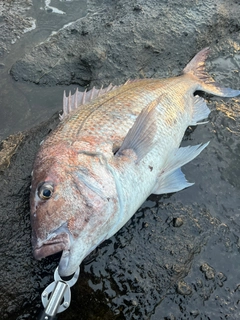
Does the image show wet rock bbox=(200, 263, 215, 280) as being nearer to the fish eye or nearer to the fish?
the fish

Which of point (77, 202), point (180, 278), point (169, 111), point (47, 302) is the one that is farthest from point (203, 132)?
point (47, 302)

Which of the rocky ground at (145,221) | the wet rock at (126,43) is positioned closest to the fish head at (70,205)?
the rocky ground at (145,221)

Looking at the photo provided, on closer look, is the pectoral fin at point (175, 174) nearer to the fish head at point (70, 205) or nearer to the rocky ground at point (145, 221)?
the rocky ground at point (145, 221)

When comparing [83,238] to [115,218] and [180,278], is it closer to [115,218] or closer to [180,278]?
[115,218]

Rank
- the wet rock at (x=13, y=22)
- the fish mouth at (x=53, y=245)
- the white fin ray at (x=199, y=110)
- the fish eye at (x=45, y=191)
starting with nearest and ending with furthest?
1. the fish mouth at (x=53, y=245)
2. the fish eye at (x=45, y=191)
3. the white fin ray at (x=199, y=110)
4. the wet rock at (x=13, y=22)

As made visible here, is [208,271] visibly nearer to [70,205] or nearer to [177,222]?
[177,222]

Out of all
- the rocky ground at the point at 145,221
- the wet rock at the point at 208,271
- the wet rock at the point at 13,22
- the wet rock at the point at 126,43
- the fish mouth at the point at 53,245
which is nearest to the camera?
the fish mouth at the point at 53,245
